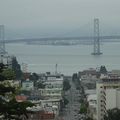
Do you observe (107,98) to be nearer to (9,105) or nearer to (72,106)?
(72,106)

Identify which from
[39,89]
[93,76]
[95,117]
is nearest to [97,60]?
[93,76]

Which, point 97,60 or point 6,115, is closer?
point 6,115

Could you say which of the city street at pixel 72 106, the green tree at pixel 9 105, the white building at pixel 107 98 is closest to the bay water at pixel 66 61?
the city street at pixel 72 106

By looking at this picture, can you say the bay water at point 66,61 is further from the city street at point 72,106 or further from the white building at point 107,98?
the white building at point 107,98

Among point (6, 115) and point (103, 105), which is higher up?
point (6, 115)

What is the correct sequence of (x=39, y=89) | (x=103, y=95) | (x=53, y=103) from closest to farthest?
(x=103, y=95) < (x=53, y=103) < (x=39, y=89)

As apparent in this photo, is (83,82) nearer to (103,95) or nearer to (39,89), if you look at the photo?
(39,89)

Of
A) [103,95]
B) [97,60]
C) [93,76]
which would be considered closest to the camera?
[103,95]

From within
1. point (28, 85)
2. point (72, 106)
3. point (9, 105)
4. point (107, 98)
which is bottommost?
point (72, 106)

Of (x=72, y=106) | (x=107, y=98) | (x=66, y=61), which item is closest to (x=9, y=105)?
(x=107, y=98)

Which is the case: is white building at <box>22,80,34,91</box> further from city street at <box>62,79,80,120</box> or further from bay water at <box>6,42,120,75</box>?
bay water at <box>6,42,120,75</box>

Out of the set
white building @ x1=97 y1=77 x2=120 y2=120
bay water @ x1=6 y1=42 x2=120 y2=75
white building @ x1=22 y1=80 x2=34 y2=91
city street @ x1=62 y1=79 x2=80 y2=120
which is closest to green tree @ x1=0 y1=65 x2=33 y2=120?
white building @ x1=97 y1=77 x2=120 y2=120
